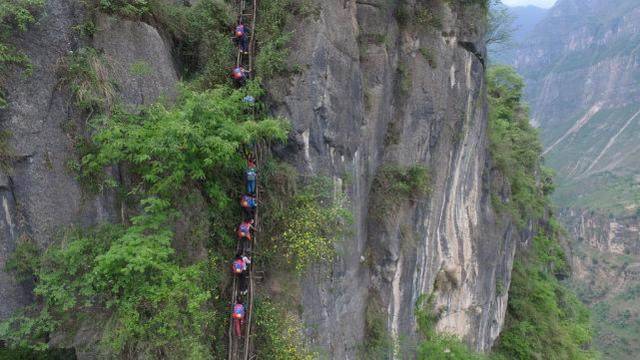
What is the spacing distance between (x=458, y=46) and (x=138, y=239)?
35.2 ft

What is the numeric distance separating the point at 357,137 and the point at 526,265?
16.8 m

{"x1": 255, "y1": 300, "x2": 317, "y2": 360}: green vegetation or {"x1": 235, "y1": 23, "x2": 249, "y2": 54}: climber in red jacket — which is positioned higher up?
{"x1": 235, "y1": 23, "x2": 249, "y2": 54}: climber in red jacket

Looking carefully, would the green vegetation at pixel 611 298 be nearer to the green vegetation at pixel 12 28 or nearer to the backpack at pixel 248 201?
the backpack at pixel 248 201

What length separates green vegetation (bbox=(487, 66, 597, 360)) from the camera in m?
18.5

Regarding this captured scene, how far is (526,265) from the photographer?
2184 cm

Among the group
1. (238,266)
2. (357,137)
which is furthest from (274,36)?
(238,266)

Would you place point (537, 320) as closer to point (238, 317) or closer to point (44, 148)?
point (238, 317)

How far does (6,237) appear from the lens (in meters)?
6.77

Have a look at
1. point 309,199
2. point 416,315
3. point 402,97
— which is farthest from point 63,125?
point 416,315

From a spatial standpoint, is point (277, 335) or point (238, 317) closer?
point (238, 317)

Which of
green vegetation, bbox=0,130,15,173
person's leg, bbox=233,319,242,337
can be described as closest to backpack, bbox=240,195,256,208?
person's leg, bbox=233,319,242,337

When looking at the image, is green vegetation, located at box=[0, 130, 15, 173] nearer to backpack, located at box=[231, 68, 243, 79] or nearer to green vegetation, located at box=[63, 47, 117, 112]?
green vegetation, located at box=[63, 47, 117, 112]

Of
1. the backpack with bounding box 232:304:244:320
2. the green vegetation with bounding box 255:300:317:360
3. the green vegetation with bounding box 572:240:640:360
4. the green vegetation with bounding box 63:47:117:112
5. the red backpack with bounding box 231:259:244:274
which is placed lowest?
the green vegetation with bounding box 572:240:640:360

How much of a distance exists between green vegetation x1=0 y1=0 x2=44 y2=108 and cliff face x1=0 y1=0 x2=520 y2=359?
0.17 meters
